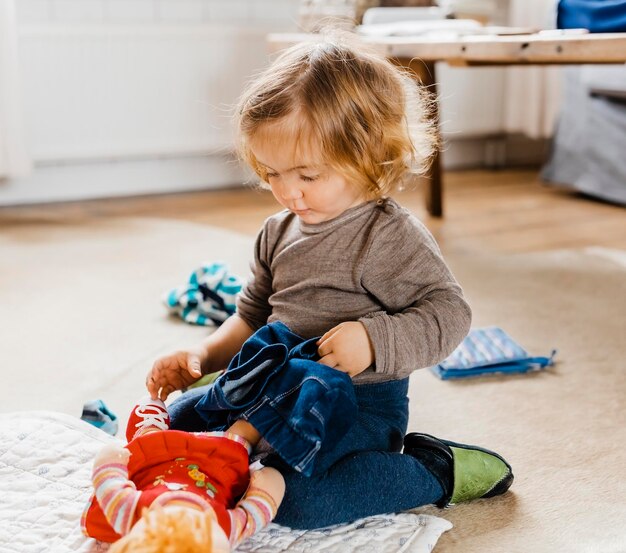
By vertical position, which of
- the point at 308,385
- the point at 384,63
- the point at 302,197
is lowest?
the point at 308,385

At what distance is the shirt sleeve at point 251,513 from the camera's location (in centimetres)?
82

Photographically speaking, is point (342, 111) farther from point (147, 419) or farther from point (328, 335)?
point (147, 419)

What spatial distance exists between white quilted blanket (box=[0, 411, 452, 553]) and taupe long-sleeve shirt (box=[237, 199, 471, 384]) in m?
0.18

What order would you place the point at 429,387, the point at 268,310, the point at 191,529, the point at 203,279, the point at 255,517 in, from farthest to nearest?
1. the point at 203,279
2. the point at 429,387
3. the point at 268,310
4. the point at 255,517
5. the point at 191,529

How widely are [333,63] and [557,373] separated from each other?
695 millimetres

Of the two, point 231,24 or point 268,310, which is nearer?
point 268,310

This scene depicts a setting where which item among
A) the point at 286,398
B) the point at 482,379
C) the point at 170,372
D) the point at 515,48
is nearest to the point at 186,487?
the point at 286,398

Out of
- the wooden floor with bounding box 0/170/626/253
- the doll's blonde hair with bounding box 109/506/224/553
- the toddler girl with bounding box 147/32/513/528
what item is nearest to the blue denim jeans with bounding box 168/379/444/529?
the toddler girl with bounding box 147/32/513/528

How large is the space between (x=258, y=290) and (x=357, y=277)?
190 mm

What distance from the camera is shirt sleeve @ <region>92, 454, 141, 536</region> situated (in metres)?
0.78

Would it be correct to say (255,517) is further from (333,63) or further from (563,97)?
(563,97)

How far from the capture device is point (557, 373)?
53.9 inches

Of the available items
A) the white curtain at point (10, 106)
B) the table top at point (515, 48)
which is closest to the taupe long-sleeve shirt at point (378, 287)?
the table top at point (515, 48)

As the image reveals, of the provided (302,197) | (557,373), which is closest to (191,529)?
(302,197)
